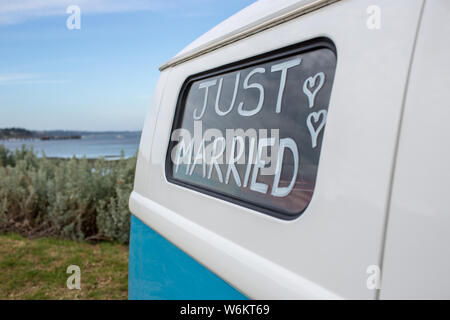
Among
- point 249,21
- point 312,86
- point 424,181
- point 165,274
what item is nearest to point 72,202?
point 165,274

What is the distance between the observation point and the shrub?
5.10 m

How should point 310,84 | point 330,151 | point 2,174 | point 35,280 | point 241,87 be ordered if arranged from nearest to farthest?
point 330,151 → point 310,84 → point 241,87 → point 35,280 → point 2,174

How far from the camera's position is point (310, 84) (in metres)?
1.06

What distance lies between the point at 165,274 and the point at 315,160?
938mm

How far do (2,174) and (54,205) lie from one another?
1.42 meters

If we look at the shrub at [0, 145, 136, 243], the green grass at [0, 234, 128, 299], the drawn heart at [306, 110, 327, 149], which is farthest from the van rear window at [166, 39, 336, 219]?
the shrub at [0, 145, 136, 243]

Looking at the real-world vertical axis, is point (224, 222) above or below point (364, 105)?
below

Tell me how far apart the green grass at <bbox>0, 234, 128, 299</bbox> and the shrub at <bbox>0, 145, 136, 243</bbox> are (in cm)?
22

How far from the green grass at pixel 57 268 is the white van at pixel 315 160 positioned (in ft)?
8.85

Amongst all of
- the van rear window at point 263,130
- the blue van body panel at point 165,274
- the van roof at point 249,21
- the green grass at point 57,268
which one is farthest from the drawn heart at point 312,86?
the green grass at point 57,268
